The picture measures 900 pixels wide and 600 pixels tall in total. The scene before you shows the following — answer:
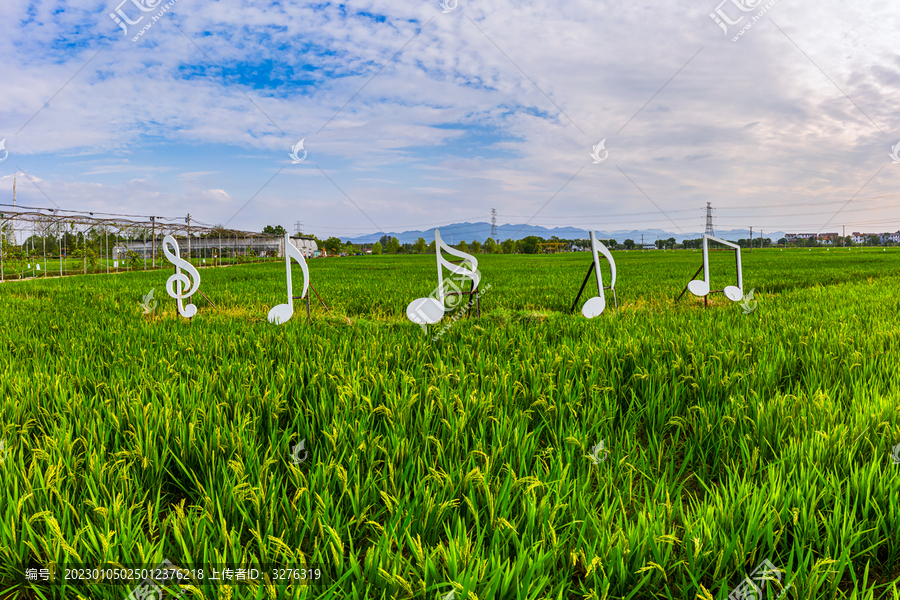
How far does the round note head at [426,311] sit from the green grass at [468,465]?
1.51 ft

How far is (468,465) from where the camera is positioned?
2094mm

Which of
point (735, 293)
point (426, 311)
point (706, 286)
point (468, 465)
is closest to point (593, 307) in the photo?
point (706, 286)

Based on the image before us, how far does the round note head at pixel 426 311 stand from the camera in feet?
16.1

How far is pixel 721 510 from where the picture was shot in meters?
1.75

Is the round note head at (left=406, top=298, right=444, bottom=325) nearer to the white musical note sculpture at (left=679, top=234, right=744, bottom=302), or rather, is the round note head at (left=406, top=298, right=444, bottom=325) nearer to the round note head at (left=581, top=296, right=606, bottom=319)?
the round note head at (left=581, top=296, right=606, bottom=319)

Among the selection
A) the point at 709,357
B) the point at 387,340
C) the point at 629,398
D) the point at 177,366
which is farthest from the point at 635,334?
the point at 177,366

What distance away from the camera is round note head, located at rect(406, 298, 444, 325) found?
491 cm

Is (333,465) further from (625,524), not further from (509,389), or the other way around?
(509,389)

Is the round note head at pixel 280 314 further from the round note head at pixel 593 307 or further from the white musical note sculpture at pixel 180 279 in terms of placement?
the round note head at pixel 593 307

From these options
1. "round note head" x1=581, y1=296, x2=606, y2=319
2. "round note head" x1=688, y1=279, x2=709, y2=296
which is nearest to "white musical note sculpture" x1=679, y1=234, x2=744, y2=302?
"round note head" x1=688, y1=279, x2=709, y2=296

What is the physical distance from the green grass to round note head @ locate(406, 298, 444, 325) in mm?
460

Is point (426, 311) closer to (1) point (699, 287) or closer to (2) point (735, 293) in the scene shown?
(1) point (699, 287)

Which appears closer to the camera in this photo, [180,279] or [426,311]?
[426,311]

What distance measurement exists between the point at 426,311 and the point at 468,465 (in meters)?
2.97
